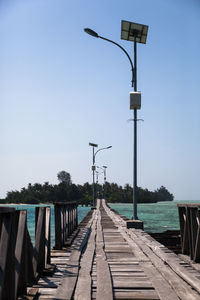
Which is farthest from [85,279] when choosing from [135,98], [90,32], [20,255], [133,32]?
[90,32]

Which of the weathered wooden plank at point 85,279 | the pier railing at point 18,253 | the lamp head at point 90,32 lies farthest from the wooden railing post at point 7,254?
the lamp head at point 90,32

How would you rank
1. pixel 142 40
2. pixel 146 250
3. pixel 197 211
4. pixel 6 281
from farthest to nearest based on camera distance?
pixel 142 40
pixel 146 250
pixel 197 211
pixel 6 281

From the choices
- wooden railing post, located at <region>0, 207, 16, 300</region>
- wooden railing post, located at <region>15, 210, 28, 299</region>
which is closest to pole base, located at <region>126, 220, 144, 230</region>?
wooden railing post, located at <region>15, 210, 28, 299</region>

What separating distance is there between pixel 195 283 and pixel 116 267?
1570 mm

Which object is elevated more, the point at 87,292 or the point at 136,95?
the point at 136,95

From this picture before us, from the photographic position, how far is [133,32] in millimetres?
12547

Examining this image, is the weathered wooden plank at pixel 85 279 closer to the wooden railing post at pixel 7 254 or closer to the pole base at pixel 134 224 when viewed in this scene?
the wooden railing post at pixel 7 254

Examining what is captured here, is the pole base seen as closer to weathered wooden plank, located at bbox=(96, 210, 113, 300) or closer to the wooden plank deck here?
the wooden plank deck

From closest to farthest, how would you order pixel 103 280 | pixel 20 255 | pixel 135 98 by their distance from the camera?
pixel 20 255, pixel 103 280, pixel 135 98

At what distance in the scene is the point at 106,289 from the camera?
3.95 m

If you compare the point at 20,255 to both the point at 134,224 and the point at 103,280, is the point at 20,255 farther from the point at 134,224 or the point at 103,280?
the point at 134,224

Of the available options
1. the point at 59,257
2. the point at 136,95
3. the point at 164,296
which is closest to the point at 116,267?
the point at 59,257

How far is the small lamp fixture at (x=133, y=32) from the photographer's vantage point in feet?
40.4

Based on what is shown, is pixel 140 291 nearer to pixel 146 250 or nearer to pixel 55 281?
pixel 55 281
